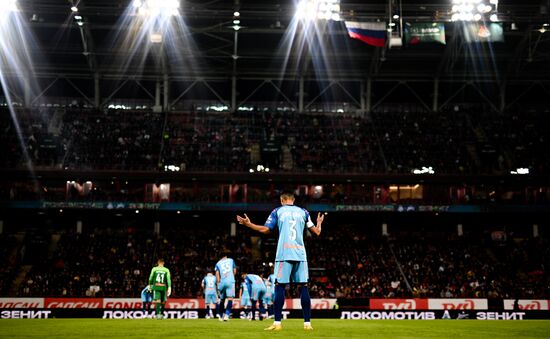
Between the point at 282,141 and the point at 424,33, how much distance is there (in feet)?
59.1

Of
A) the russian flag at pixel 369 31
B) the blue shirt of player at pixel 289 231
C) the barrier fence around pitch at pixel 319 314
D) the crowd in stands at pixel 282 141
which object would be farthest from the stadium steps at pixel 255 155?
the blue shirt of player at pixel 289 231

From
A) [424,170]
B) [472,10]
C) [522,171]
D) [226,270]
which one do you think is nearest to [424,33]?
[472,10]

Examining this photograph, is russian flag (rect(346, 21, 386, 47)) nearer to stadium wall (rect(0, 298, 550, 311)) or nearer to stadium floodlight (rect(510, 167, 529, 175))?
stadium wall (rect(0, 298, 550, 311))

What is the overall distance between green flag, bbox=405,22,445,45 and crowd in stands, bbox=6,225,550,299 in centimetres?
1496

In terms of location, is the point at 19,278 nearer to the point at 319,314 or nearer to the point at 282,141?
the point at 282,141

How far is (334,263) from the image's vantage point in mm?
42438

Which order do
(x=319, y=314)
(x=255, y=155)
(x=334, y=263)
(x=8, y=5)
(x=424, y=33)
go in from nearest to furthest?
(x=319, y=314), (x=424, y=33), (x=8, y=5), (x=334, y=263), (x=255, y=155)

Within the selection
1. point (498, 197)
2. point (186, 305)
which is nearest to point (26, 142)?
point (186, 305)

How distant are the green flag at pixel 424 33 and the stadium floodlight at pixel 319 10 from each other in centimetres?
409

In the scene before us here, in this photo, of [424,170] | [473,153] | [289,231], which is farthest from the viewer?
[473,153]

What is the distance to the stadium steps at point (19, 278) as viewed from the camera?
4066 cm

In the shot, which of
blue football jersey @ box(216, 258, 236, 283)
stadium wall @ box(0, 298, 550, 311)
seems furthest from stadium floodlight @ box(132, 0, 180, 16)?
blue football jersey @ box(216, 258, 236, 283)

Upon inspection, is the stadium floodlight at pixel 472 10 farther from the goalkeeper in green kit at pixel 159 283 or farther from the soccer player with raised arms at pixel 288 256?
the soccer player with raised arms at pixel 288 256

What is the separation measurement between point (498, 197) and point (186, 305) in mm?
25482
